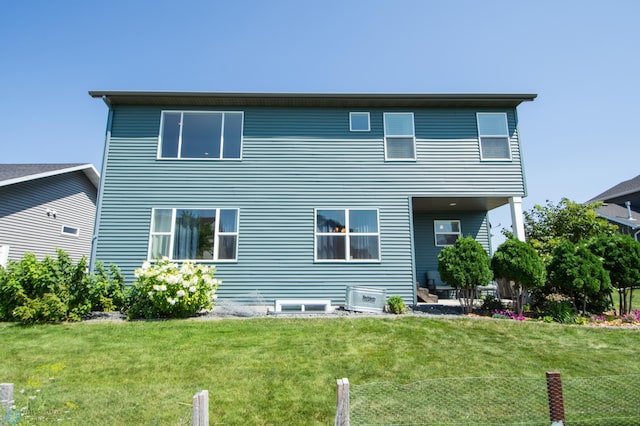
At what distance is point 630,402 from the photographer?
11.4 feet

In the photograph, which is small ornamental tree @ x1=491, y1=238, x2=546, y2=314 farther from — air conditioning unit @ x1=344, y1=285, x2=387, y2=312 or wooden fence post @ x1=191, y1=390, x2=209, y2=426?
wooden fence post @ x1=191, y1=390, x2=209, y2=426

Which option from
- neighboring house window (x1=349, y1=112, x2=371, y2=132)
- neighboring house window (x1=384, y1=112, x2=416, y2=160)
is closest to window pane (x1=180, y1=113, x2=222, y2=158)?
neighboring house window (x1=349, y1=112, x2=371, y2=132)

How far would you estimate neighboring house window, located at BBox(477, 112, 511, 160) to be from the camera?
31.0 feet

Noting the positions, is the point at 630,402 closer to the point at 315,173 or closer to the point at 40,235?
the point at 315,173

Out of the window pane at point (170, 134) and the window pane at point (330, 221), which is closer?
the window pane at point (330, 221)

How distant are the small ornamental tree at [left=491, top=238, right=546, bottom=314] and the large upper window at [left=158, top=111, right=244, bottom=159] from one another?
7098 millimetres

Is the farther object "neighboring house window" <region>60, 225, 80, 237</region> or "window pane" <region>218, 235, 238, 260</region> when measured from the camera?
"neighboring house window" <region>60, 225, 80, 237</region>

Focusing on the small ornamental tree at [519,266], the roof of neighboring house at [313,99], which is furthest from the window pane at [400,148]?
the small ornamental tree at [519,266]

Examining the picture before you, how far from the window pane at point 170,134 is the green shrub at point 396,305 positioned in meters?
6.96

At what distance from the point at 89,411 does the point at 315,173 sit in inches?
278

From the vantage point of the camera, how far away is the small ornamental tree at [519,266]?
6.92 metres

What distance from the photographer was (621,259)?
7215mm

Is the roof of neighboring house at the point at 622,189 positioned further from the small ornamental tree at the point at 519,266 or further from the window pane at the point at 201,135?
the window pane at the point at 201,135

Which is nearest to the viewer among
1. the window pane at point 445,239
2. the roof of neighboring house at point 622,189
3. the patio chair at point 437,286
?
the patio chair at point 437,286
